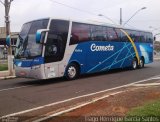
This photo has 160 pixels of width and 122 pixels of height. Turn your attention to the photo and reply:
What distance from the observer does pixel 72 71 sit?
1783 centimetres

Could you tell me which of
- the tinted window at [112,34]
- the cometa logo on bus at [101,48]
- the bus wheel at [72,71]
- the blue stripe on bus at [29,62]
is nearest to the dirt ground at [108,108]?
the blue stripe on bus at [29,62]

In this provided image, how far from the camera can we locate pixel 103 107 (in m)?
8.71

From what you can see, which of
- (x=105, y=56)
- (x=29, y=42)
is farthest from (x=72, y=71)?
(x=105, y=56)

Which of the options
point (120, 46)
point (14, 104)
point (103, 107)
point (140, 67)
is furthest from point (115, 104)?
point (140, 67)

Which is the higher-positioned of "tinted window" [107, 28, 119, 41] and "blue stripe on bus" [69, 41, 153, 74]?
"tinted window" [107, 28, 119, 41]

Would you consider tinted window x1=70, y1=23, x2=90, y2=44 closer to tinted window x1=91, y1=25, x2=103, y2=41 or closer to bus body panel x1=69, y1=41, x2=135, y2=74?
bus body panel x1=69, y1=41, x2=135, y2=74

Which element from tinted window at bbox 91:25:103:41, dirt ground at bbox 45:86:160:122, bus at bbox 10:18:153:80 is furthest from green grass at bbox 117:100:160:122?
tinted window at bbox 91:25:103:41

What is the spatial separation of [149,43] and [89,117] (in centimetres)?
2020

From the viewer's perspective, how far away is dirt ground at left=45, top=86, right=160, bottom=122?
25.4ft

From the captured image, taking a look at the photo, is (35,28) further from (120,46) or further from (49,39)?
(120,46)

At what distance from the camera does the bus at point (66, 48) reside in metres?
16.0

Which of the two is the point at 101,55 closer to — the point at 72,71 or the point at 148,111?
the point at 72,71

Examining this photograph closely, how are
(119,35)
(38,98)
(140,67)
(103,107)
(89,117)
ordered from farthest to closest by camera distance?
1. (140,67)
2. (119,35)
3. (38,98)
4. (103,107)
5. (89,117)

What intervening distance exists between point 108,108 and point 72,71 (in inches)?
371
